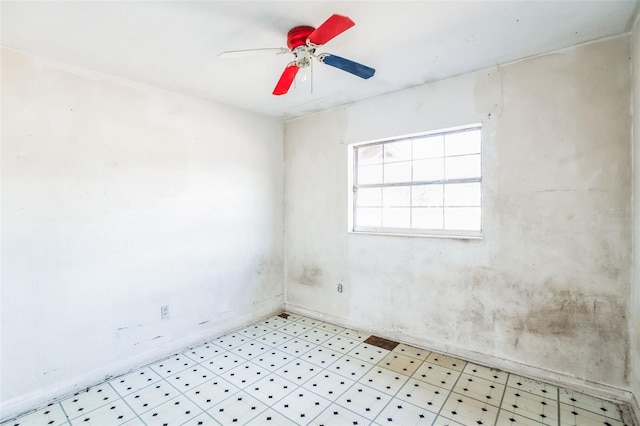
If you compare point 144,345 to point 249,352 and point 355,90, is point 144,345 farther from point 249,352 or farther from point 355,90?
point 355,90

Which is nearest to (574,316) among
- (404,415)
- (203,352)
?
(404,415)

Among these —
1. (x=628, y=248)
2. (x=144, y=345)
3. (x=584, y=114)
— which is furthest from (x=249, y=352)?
(x=584, y=114)

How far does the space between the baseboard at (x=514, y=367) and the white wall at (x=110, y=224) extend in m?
1.54

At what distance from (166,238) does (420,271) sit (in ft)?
8.11

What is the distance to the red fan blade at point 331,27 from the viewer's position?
1432 mm

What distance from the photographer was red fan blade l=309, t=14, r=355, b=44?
1432 millimetres

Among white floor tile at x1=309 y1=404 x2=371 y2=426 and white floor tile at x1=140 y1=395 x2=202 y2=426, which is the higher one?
white floor tile at x1=309 y1=404 x2=371 y2=426

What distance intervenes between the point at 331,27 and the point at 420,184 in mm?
1919

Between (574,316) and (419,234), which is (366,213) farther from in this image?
(574,316)

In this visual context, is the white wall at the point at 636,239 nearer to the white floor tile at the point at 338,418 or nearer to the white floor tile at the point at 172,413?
the white floor tile at the point at 338,418

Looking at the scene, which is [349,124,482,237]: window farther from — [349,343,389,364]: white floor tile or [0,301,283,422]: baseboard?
[0,301,283,422]: baseboard

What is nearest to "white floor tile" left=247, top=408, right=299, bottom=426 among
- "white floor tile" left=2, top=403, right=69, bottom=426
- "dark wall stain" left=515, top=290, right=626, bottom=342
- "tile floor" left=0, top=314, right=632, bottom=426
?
"tile floor" left=0, top=314, right=632, bottom=426

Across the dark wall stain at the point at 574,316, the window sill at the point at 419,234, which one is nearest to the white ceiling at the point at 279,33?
the window sill at the point at 419,234

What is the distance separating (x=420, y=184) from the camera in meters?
3.06
